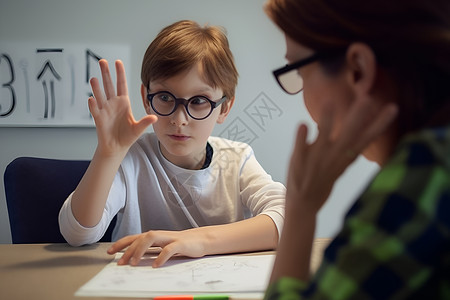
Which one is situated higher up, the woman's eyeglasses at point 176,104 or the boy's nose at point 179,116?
the woman's eyeglasses at point 176,104

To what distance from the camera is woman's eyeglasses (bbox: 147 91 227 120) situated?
1190 mm

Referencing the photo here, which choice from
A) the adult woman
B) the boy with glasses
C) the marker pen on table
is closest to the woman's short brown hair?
the adult woman

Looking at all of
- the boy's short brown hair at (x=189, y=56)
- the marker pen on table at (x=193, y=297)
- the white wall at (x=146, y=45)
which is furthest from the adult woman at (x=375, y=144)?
the white wall at (x=146, y=45)

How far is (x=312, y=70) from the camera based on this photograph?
0.58m

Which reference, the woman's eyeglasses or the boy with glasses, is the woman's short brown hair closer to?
the boy with glasses

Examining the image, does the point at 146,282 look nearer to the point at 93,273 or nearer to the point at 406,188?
the point at 93,273

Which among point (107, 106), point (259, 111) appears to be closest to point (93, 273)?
point (107, 106)

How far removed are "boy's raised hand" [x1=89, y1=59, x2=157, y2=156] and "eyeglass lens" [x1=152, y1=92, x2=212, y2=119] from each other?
0.19 metres

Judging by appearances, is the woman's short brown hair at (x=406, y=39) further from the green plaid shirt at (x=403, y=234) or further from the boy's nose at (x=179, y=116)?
the boy's nose at (x=179, y=116)

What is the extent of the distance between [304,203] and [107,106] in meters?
0.62

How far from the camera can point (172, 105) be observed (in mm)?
1202

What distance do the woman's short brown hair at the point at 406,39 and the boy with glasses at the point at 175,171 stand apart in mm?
552

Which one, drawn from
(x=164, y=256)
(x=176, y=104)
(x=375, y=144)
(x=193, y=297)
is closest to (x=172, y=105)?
(x=176, y=104)

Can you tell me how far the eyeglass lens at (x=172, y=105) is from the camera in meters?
1.20
